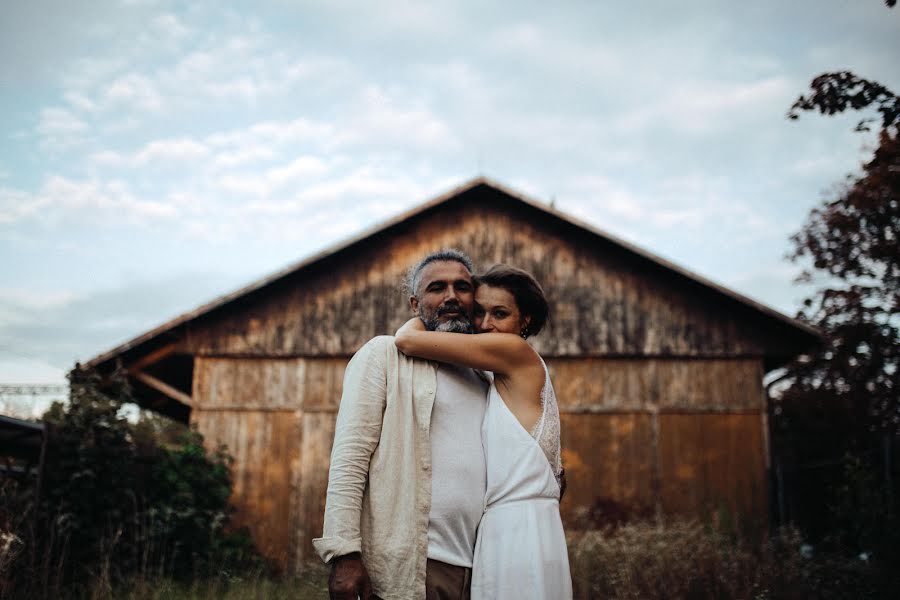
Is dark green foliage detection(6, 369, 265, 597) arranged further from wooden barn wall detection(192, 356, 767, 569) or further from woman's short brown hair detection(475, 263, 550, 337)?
woman's short brown hair detection(475, 263, 550, 337)

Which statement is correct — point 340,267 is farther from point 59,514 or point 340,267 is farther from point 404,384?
point 404,384

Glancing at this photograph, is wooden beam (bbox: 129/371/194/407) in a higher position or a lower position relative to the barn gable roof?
lower

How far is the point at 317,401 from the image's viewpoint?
11.0 meters

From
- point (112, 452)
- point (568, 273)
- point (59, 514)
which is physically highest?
point (568, 273)

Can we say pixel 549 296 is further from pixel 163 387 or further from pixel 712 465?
pixel 163 387

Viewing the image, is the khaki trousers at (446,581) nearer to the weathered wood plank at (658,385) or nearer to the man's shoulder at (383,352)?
the man's shoulder at (383,352)

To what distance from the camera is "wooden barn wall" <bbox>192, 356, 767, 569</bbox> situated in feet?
35.0

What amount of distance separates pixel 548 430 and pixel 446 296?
74 centimetres

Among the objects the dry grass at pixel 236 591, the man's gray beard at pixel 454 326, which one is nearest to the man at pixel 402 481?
the man's gray beard at pixel 454 326

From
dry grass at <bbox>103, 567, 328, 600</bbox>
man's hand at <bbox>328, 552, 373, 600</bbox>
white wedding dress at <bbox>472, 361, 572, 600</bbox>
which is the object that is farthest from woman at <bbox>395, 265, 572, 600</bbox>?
dry grass at <bbox>103, 567, 328, 600</bbox>

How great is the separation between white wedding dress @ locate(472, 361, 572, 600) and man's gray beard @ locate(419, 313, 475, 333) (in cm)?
40

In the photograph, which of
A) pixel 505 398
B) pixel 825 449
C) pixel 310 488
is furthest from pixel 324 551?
pixel 825 449

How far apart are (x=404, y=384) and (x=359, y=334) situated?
846 centimetres

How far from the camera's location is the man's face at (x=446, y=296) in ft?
10.4
